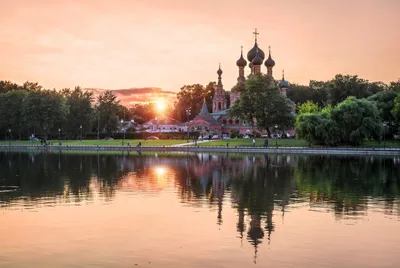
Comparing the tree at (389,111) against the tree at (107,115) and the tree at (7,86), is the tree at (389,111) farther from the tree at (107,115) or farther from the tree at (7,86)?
the tree at (7,86)

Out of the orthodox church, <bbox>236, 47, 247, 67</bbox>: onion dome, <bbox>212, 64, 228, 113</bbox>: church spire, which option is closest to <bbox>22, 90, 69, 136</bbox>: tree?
the orthodox church

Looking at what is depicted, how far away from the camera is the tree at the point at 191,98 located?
161 meters

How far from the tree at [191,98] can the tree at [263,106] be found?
67.4 metres

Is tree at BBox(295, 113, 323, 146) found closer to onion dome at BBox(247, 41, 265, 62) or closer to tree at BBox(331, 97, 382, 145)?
tree at BBox(331, 97, 382, 145)

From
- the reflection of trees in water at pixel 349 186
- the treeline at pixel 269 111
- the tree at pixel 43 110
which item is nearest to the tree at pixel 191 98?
the treeline at pixel 269 111

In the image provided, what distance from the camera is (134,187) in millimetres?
32344

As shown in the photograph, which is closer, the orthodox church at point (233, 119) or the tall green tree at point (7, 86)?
the orthodox church at point (233, 119)

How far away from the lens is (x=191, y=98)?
16400 cm

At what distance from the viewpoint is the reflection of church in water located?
1974 centimetres

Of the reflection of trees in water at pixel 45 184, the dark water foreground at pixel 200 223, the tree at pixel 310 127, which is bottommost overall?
the dark water foreground at pixel 200 223

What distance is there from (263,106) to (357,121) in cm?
2050

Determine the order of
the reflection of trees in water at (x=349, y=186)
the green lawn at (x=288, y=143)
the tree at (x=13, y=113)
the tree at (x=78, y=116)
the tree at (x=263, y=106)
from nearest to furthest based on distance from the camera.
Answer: the reflection of trees in water at (x=349, y=186)
the green lawn at (x=288, y=143)
the tree at (x=263, y=106)
the tree at (x=13, y=113)
the tree at (x=78, y=116)

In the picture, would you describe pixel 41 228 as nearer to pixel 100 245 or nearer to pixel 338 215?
pixel 100 245

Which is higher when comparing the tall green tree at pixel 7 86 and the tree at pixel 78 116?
the tall green tree at pixel 7 86
